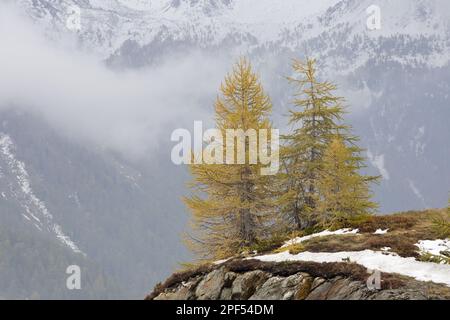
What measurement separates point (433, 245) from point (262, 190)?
35.7 feet

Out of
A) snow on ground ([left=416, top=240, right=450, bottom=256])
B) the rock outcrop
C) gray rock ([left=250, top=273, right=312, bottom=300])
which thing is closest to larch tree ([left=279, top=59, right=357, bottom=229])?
the rock outcrop

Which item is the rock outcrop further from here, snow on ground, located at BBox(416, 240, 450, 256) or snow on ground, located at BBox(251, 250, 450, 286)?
snow on ground, located at BBox(416, 240, 450, 256)

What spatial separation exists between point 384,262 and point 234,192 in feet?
38.1

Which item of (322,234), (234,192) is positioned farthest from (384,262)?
(234,192)

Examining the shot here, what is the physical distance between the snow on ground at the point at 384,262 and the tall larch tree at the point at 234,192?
5916 millimetres

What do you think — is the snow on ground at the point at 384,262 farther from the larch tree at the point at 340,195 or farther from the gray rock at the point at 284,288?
the larch tree at the point at 340,195

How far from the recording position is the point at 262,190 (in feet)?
102

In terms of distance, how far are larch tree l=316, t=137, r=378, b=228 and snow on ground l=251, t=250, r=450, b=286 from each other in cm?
511

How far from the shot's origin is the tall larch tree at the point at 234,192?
30.2 meters

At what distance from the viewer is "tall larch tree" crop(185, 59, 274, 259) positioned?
30.2 meters

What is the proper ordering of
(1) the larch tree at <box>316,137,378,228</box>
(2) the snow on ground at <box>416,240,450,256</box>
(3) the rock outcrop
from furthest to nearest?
(1) the larch tree at <box>316,137,378,228</box> → (2) the snow on ground at <box>416,240,450,256</box> → (3) the rock outcrop
